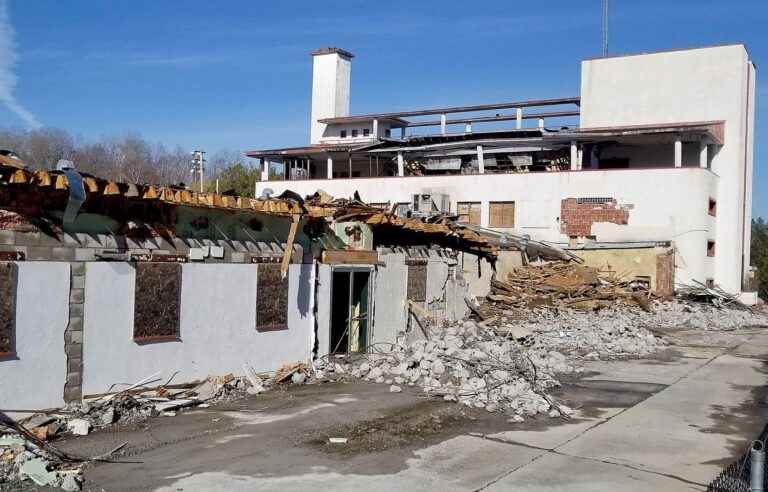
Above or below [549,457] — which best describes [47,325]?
above

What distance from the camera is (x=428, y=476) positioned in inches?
306

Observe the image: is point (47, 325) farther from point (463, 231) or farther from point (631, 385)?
point (463, 231)

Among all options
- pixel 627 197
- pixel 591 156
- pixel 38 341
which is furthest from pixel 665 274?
pixel 38 341

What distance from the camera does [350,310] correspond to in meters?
14.8

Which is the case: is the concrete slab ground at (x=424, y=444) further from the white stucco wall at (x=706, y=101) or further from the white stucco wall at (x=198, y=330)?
the white stucco wall at (x=706, y=101)

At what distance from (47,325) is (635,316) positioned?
1930 cm

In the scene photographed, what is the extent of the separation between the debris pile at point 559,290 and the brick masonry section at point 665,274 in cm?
220

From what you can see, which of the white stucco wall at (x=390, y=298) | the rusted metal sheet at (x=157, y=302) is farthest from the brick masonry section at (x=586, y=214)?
the rusted metal sheet at (x=157, y=302)

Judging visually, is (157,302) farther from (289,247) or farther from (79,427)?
(289,247)

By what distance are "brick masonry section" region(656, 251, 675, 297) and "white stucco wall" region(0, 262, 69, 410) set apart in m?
23.4

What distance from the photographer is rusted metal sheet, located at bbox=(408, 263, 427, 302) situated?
17047 mm

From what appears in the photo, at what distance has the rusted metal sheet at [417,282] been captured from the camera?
55.9 feet

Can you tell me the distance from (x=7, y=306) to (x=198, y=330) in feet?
10.6

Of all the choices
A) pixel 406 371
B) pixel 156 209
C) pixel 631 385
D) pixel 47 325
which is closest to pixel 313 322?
pixel 406 371
